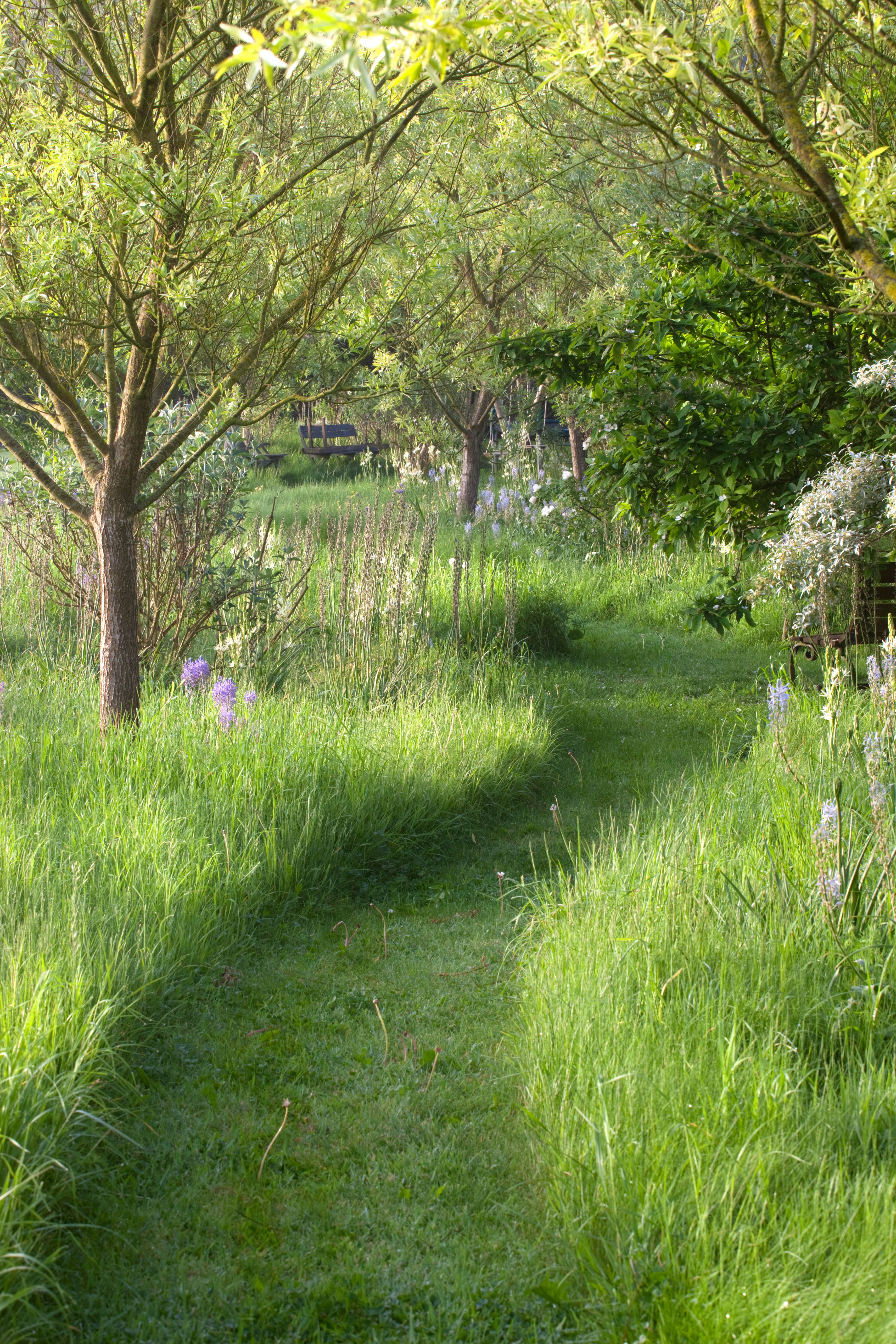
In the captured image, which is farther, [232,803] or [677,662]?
[677,662]

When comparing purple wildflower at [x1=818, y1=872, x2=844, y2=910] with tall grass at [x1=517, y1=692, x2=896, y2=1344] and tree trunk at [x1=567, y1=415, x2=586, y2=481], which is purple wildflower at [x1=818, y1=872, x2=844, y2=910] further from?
tree trunk at [x1=567, y1=415, x2=586, y2=481]

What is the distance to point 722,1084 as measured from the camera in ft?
8.16

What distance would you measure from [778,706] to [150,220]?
3094 mm

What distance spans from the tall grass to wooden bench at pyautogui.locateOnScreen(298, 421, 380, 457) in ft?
41.1

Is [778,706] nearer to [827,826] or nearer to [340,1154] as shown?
[827,826]

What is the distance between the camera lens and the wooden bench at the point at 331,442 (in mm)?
19219

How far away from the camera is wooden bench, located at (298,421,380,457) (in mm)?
19219

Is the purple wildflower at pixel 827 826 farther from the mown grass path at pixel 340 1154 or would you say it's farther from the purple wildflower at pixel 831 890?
the mown grass path at pixel 340 1154

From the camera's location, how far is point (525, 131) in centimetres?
814

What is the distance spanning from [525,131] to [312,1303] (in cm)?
817

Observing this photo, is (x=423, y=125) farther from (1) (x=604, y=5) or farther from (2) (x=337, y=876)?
(2) (x=337, y=876)

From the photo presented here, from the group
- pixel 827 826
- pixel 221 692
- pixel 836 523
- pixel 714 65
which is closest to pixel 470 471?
pixel 836 523

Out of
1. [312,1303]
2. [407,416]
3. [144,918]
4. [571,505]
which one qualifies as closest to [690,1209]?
[312,1303]

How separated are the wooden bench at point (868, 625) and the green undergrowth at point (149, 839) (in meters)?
1.58
